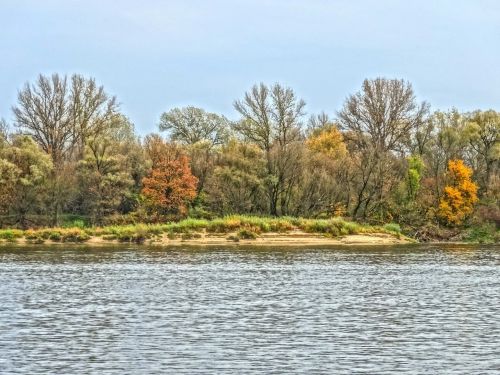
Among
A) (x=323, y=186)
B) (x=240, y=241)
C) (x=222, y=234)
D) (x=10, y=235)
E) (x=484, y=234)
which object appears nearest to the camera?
(x=10, y=235)

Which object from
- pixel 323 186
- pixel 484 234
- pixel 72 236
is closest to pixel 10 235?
pixel 72 236

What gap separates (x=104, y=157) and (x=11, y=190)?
11.3 meters

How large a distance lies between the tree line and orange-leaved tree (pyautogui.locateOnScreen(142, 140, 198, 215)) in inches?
5.1

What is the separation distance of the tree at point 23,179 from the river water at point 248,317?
107 ft

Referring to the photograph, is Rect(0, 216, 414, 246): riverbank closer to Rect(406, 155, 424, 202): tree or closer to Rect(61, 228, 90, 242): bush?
Rect(61, 228, 90, 242): bush

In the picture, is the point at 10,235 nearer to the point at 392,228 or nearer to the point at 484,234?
the point at 392,228

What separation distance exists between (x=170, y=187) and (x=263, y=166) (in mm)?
11306

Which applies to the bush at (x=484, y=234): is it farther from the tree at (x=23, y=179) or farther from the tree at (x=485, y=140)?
the tree at (x=23, y=179)

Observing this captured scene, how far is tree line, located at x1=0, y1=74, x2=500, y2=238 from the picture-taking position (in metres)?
99.9

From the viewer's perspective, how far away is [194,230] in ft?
304

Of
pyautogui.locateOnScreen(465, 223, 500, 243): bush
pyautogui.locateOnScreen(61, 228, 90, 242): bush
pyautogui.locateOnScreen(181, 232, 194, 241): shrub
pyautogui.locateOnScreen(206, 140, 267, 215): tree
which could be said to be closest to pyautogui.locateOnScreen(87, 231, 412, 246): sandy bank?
pyautogui.locateOnScreen(181, 232, 194, 241): shrub

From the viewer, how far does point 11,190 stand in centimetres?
9781

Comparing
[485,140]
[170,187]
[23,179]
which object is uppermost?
[485,140]

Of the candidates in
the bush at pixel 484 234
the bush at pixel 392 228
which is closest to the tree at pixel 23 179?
the bush at pixel 392 228
